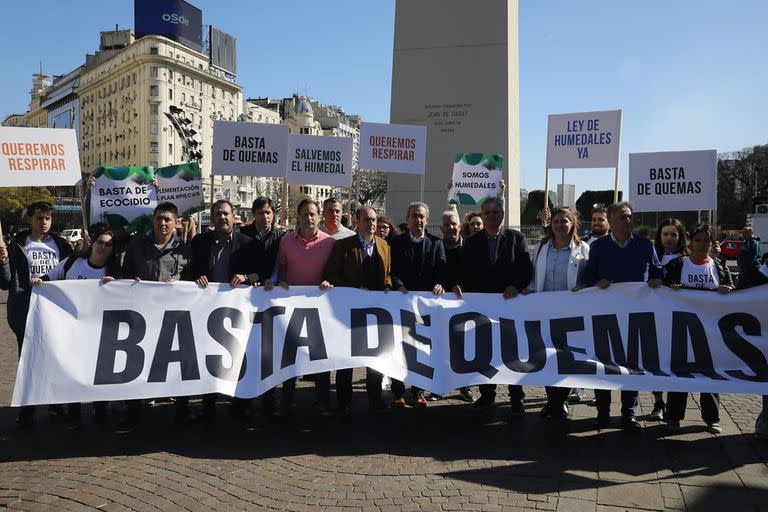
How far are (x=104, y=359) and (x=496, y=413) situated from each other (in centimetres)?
361

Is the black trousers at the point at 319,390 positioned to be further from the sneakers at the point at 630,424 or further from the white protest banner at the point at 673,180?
the white protest banner at the point at 673,180

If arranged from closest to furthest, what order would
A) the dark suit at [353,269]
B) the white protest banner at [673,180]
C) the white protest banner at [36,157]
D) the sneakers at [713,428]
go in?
the sneakers at [713,428], the dark suit at [353,269], the white protest banner at [36,157], the white protest banner at [673,180]

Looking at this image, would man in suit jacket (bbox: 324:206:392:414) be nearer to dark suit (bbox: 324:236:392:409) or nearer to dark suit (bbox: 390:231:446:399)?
dark suit (bbox: 324:236:392:409)

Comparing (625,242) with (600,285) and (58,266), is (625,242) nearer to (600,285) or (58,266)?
(600,285)

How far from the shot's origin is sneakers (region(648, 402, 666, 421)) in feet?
19.4

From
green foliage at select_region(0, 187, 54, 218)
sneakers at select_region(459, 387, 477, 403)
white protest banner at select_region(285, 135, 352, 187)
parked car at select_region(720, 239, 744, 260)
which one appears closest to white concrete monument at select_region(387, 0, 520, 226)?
white protest banner at select_region(285, 135, 352, 187)

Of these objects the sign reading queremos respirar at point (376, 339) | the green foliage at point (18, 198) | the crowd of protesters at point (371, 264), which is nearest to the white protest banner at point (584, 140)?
the crowd of protesters at point (371, 264)

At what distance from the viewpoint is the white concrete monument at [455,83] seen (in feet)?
56.2

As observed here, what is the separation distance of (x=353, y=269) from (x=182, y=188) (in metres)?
3.57

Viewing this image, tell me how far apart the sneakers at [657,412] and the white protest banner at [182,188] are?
5.85 meters

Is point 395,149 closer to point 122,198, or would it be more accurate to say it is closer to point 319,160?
point 319,160

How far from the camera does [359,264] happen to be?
5926 millimetres

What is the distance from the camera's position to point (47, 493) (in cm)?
423

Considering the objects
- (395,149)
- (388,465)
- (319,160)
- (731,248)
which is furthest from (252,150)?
(731,248)
